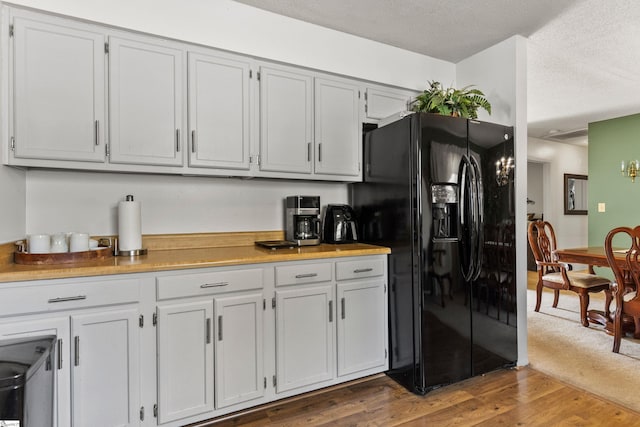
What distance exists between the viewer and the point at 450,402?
2232 mm

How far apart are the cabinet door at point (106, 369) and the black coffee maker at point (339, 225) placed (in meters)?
1.45

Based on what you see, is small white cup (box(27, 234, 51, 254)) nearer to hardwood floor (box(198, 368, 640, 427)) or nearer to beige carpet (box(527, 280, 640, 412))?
hardwood floor (box(198, 368, 640, 427))

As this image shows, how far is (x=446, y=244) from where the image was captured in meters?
2.37

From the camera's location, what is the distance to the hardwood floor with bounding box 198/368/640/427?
2016 mm

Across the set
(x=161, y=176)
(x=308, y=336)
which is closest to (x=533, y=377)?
(x=308, y=336)

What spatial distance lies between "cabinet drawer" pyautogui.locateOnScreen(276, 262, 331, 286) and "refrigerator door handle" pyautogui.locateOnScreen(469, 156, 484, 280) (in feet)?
3.41

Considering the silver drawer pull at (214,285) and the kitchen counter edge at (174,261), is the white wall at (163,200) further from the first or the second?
the silver drawer pull at (214,285)

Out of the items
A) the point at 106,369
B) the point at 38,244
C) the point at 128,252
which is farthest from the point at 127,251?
the point at 106,369

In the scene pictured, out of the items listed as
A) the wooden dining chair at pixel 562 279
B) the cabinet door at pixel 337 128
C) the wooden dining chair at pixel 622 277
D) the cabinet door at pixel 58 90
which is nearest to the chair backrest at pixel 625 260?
the wooden dining chair at pixel 622 277

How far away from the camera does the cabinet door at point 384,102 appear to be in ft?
9.48

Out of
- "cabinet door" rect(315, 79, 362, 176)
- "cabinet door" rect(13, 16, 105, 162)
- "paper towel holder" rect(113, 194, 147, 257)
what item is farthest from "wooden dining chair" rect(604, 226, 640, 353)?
"cabinet door" rect(13, 16, 105, 162)

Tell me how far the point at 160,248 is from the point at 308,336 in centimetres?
115

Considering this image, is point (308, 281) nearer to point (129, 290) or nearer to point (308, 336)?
point (308, 336)

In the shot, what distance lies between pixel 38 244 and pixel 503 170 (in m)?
3.01
